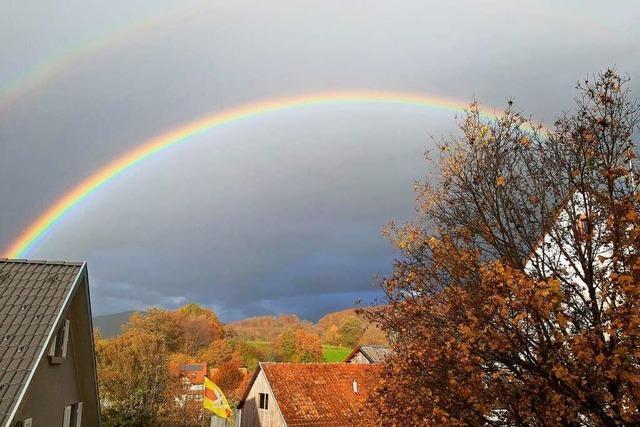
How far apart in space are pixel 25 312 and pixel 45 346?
1929 mm

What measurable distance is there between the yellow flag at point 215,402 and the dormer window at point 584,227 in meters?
32.3

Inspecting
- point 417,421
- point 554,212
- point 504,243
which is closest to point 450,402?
point 417,421

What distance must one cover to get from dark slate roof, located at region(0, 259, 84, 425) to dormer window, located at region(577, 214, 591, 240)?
1118 cm

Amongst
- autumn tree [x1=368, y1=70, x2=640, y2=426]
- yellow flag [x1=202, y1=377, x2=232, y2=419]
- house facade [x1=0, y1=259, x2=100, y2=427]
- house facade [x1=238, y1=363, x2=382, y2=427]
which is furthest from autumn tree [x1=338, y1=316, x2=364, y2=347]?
autumn tree [x1=368, y1=70, x2=640, y2=426]

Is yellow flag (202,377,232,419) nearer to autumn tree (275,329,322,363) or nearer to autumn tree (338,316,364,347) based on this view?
autumn tree (275,329,322,363)

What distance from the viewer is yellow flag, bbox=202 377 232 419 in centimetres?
3666

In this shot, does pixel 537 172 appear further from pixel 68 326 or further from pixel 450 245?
pixel 68 326

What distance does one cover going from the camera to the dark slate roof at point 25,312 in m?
11.2

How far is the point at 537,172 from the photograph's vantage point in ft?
32.0

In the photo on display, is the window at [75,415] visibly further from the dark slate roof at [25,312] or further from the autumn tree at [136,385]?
the autumn tree at [136,385]

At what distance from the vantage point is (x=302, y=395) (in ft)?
116

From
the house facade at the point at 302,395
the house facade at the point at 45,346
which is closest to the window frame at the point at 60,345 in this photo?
the house facade at the point at 45,346

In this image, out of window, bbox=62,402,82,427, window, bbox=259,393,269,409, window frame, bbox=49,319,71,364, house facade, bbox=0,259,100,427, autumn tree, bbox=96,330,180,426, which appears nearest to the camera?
house facade, bbox=0,259,100,427

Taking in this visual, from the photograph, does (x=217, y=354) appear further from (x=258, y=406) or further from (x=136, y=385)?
(x=258, y=406)
